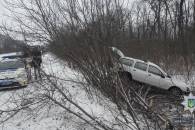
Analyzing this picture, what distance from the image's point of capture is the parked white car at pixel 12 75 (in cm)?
1330

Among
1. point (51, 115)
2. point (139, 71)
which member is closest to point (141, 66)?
point (139, 71)

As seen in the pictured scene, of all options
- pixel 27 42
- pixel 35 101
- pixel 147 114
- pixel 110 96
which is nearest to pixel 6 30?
pixel 27 42

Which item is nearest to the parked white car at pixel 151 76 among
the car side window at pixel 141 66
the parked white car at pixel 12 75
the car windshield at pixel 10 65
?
the car side window at pixel 141 66

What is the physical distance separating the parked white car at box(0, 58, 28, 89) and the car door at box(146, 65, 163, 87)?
19.4ft

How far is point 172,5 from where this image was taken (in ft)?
126

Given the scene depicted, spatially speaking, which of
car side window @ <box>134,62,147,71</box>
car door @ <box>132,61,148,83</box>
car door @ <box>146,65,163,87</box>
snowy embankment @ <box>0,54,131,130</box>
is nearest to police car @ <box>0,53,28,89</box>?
snowy embankment @ <box>0,54,131,130</box>

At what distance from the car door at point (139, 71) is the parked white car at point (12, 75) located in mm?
5231

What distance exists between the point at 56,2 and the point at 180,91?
23.1 ft

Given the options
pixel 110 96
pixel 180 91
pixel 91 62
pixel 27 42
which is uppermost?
pixel 27 42

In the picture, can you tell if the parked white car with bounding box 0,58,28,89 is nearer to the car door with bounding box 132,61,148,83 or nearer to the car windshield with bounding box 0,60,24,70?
the car windshield with bounding box 0,60,24,70

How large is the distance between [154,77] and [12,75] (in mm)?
6720

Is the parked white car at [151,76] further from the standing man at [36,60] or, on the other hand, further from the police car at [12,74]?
the standing man at [36,60]

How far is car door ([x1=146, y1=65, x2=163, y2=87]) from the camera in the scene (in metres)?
15.0

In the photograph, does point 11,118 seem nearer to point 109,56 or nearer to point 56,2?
point 109,56
